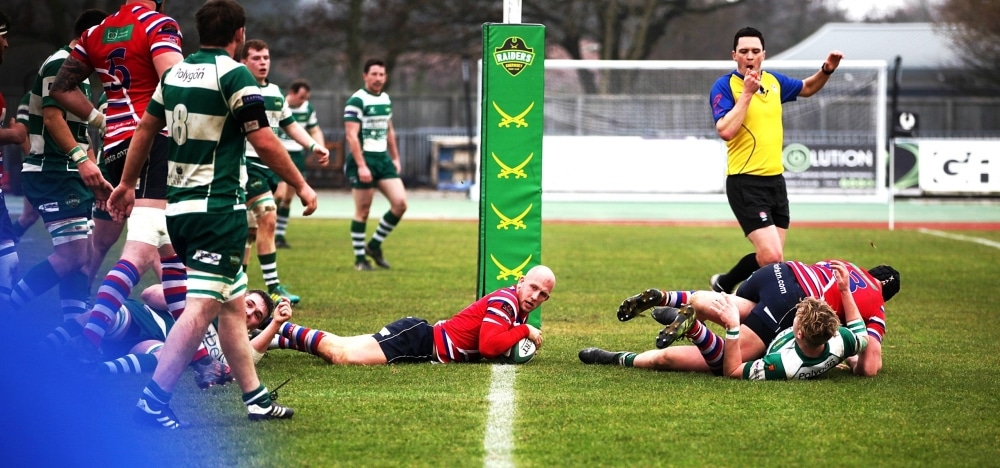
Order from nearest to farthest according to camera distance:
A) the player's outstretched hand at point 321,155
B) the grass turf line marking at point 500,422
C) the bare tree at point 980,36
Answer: the grass turf line marking at point 500,422, the player's outstretched hand at point 321,155, the bare tree at point 980,36

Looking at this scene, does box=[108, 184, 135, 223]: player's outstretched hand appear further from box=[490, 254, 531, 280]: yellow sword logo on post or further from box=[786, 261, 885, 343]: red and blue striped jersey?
box=[786, 261, 885, 343]: red and blue striped jersey

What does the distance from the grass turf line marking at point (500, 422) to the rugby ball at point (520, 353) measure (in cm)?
13

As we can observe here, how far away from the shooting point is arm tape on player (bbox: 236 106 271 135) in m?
5.11

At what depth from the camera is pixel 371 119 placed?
13.7 metres

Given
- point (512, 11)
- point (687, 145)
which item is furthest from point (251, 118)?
point (687, 145)

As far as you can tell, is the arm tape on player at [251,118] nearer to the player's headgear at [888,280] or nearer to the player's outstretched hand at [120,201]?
the player's outstretched hand at [120,201]

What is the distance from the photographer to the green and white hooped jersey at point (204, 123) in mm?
5094

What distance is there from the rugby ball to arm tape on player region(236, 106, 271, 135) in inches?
97.2

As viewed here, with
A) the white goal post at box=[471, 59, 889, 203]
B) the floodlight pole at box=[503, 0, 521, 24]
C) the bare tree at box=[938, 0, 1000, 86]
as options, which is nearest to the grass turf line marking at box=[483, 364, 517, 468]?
the floodlight pole at box=[503, 0, 521, 24]

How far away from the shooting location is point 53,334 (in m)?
6.55

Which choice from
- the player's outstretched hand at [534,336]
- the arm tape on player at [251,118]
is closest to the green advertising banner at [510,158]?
the player's outstretched hand at [534,336]

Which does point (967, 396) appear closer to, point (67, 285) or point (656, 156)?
point (67, 285)

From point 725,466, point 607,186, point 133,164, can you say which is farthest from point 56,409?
point 607,186

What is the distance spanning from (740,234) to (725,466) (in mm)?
14431
